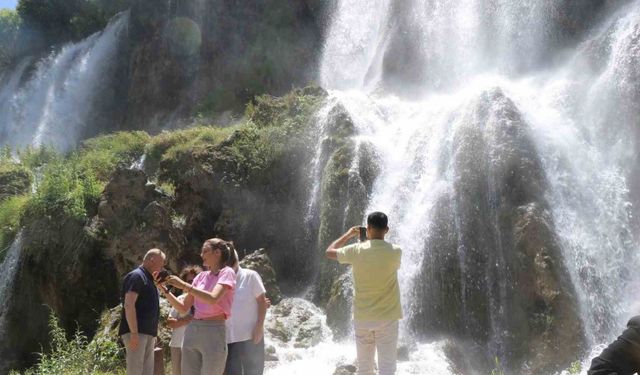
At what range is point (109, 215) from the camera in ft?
46.3

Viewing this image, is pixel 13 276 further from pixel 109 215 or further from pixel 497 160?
pixel 497 160

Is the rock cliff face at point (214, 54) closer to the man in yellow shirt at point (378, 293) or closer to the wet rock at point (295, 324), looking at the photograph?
the wet rock at point (295, 324)

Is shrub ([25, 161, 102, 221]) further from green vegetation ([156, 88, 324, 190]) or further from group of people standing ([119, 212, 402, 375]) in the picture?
group of people standing ([119, 212, 402, 375])

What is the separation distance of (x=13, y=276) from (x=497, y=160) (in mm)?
12107

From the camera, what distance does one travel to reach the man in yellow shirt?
4941 millimetres

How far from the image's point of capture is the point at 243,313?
543cm

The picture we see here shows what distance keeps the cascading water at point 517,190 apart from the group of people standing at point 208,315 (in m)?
4.76

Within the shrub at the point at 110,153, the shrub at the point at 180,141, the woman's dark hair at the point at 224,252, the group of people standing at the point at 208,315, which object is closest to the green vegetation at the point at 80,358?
the group of people standing at the point at 208,315

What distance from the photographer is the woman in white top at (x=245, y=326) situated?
542 cm

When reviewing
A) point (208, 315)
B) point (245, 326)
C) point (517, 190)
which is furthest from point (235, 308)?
point (517, 190)

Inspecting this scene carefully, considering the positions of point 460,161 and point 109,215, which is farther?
point 109,215

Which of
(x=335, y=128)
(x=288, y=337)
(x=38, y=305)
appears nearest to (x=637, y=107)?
(x=335, y=128)

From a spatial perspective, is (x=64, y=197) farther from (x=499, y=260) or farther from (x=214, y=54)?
(x=214, y=54)

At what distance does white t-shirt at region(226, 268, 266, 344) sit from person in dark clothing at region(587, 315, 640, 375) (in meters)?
2.84
